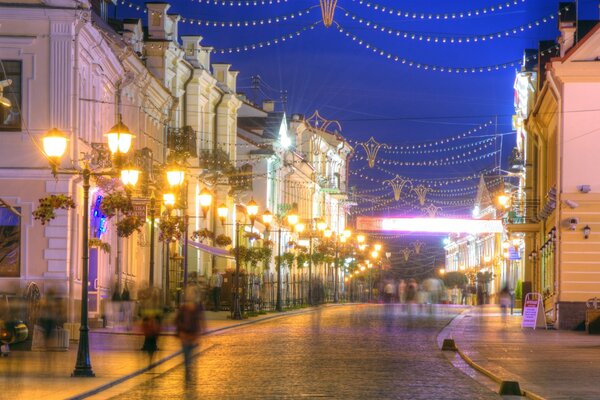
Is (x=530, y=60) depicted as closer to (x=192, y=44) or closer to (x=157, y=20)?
(x=192, y=44)

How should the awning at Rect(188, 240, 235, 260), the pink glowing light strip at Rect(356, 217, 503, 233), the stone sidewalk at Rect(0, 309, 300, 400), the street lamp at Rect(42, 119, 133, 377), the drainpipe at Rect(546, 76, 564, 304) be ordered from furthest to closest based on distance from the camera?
1. the pink glowing light strip at Rect(356, 217, 503, 233)
2. the awning at Rect(188, 240, 235, 260)
3. the drainpipe at Rect(546, 76, 564, 304)
4. the street lamp at Rect(42, 119, 133, 377)
5. the stone sidewalk at Rect(0, 309, 300, 400)

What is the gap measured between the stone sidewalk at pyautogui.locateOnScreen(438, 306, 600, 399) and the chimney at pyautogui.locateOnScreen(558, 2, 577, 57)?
391 inches

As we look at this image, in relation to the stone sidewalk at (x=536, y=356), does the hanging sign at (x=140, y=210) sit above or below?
above

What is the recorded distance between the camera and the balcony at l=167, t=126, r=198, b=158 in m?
52.5

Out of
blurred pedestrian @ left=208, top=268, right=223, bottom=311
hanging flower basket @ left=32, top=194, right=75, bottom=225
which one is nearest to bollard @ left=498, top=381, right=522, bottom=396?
hanging flower basket @ left=32, top=194, right=75, bottom=225

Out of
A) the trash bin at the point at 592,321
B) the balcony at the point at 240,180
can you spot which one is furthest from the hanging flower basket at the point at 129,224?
the balcony at the point at 240,180

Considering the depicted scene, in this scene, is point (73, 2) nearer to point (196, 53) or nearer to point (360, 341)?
point (360, 341)

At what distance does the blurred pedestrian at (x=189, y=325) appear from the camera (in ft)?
67.1

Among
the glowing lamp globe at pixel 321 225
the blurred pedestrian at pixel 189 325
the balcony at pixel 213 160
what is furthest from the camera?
the glowing lamp globe at pixel 321 225

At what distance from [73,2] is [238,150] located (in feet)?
139

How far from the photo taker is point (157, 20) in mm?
51844

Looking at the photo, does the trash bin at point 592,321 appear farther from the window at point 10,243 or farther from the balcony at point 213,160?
the balcony at point 213,160

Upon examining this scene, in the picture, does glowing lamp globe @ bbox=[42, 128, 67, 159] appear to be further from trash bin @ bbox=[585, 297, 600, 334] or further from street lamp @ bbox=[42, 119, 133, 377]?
trash bin @ bbox=[585, 297, 600, 334]

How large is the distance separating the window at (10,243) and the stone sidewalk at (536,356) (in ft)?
38.2
